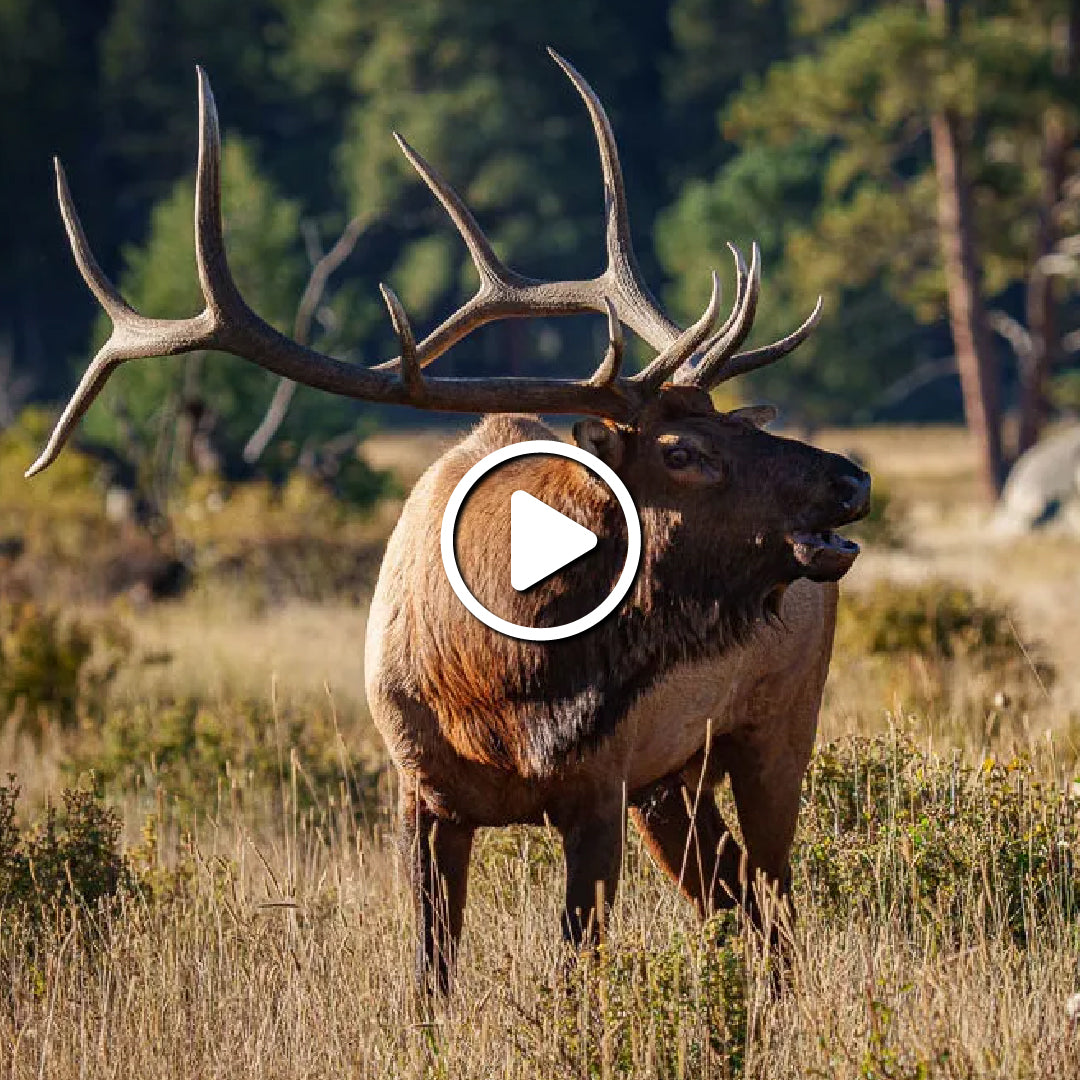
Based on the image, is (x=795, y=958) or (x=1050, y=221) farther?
(x=1050, y=221)

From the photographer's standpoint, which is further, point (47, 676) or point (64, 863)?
point (47, 676)

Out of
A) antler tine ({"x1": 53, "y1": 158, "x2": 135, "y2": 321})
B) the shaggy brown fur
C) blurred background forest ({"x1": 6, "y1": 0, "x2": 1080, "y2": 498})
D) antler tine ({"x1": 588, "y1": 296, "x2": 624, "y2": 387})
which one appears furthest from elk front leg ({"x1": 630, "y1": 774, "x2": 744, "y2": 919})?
blurred background forest ({"x1": 6, "y1": 0, "x2": 1080, "y2": 498})

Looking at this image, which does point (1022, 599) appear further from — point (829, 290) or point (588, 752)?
point (829, 290)

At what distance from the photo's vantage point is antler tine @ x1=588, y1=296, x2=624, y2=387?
434cm

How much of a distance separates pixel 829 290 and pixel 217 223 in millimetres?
27804

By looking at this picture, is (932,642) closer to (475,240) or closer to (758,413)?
(475,240)

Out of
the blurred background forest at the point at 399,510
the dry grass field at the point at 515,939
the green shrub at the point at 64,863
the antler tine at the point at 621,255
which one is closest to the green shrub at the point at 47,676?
the blurred background forest at the point at 399,510

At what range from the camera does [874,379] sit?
38375mm

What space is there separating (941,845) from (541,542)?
59.1 inches

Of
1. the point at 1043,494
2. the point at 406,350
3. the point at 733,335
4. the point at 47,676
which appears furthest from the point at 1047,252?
the point at 406,350

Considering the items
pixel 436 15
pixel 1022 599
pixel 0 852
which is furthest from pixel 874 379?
pixel 0 852

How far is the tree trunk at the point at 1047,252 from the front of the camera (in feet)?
95.5

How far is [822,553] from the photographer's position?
14.4 ft

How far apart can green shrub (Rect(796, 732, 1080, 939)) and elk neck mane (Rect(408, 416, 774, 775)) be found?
0.79 meters
